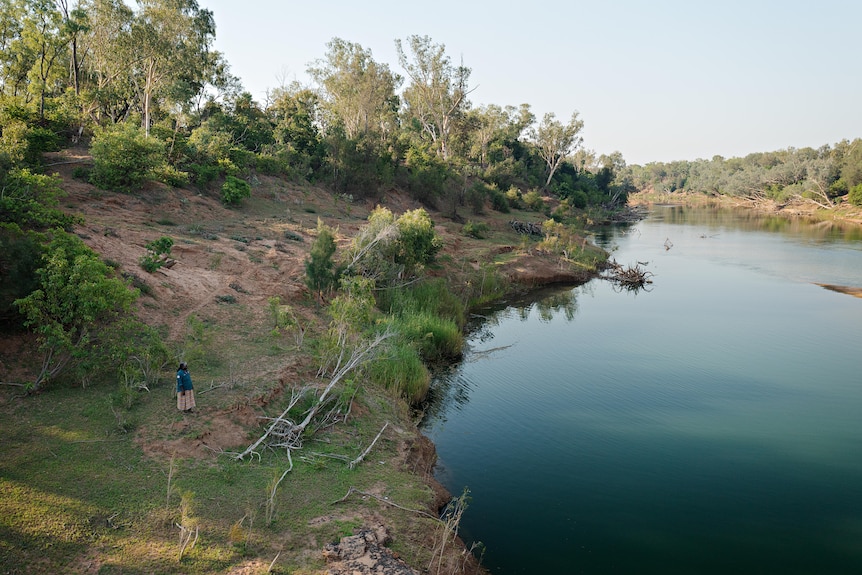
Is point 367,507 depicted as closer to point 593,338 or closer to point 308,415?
point 308,415

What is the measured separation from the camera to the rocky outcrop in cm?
630

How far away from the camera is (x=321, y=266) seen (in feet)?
53.7

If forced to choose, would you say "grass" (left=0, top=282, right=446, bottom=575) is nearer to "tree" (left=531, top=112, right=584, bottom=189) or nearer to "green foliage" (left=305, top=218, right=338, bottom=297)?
"green foliage" (left=305, top=218, right=338, bottom=297)

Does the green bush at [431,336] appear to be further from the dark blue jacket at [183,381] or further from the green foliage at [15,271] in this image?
the green foliage at [15,271]

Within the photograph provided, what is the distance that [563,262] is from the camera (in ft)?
101

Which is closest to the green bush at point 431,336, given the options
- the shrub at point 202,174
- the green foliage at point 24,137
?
the green foliage at point 24,137

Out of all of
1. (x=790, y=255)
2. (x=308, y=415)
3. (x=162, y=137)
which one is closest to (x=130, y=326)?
(x=308, y=415)

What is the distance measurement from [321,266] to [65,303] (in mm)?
7718

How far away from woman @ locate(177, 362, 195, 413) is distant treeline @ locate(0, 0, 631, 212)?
25.7 feet

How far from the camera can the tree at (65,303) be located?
9000mm

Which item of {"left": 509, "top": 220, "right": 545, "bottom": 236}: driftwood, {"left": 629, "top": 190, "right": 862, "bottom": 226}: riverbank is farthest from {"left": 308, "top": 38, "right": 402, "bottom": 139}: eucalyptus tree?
{"left": 629, "top": 190, "right": 862, "bottom": 226}: riverbank

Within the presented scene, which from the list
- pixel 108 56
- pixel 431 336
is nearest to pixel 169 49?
pixel 108 56

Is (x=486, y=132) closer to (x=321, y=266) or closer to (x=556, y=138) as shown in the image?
(x=556, y=138)

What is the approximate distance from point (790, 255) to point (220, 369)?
4096cm
